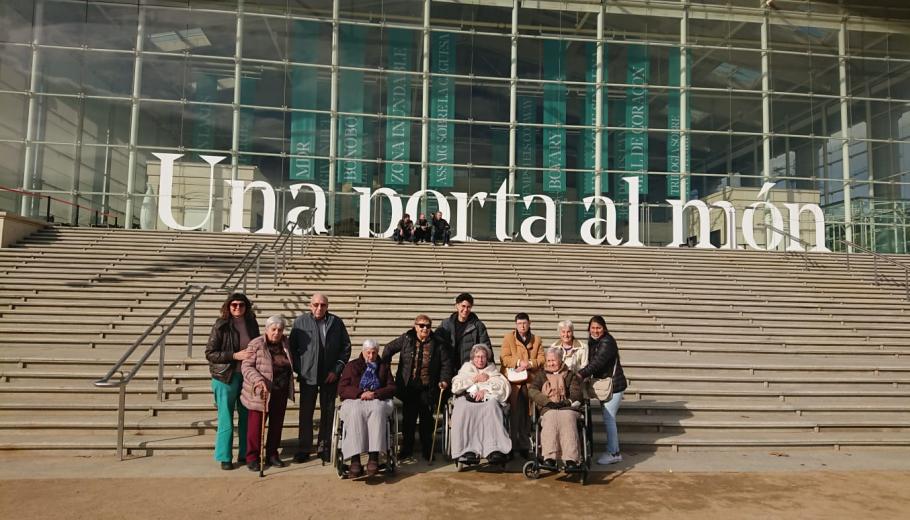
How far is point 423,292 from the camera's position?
12000mm

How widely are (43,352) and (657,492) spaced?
798 cm

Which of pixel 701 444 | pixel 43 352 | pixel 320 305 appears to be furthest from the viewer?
pixel 43 352

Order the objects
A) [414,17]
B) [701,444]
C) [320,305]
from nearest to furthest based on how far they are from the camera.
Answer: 1. [320,305]
2. [701,444]
3. [414,17]

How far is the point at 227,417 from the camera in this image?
576 cm

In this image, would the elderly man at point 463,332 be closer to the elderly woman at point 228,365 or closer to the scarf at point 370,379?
the scarf at point 370,379

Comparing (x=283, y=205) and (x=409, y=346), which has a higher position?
(x=283, y=205)

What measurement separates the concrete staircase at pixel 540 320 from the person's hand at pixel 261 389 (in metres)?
0.99

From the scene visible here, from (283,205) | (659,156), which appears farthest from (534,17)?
(283,205)

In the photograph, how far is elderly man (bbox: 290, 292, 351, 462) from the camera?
20.0 feet

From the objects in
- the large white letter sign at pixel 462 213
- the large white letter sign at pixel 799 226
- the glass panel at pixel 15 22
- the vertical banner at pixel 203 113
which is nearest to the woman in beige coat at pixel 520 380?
the large white letter sign at pixel 462 213

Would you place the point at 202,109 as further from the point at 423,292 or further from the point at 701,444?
the point at 701,444

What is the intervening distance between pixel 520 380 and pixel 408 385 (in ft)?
3.63

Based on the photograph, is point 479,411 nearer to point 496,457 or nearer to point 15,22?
point 496,457

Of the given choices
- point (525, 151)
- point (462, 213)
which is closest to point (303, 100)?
point (462, 213)
